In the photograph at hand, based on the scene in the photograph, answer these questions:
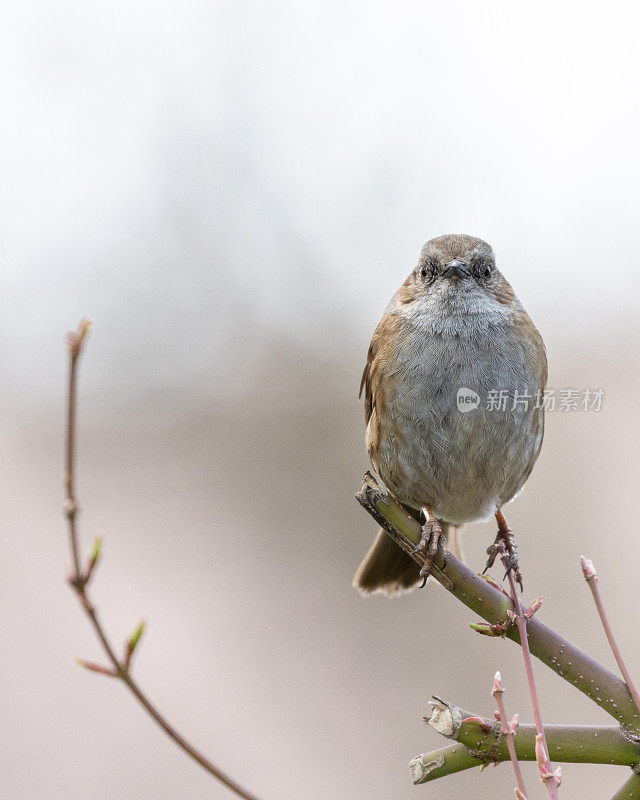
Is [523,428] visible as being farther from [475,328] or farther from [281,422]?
[281,422]

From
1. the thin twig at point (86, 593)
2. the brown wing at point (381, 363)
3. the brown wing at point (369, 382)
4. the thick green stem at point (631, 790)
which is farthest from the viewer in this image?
the brown wing at point (369, 382)

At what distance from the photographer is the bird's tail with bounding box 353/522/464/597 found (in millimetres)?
3486

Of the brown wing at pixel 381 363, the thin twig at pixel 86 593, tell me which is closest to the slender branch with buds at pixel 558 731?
the thin twig at pixel 86 593

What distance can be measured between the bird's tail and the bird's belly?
9.7 inches

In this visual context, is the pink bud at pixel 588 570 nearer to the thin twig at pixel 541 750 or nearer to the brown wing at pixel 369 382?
the thin twig at pixel 541 750

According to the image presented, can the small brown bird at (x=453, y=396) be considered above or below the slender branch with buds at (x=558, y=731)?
→ above

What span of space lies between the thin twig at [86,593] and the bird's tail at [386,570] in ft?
8.27

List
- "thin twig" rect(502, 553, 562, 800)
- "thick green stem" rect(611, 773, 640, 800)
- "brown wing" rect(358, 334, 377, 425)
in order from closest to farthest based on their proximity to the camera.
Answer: "thin twig" rect(502, 553, 562, 800) → "thick green stem" rect(611, 773, 640, 800) → "brown wing" rect(358, 334, 377, 425)

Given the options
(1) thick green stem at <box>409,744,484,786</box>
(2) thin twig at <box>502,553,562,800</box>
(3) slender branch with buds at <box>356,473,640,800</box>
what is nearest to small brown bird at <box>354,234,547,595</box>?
(3) slender branch with buds at <box>356,473,640,800</box>

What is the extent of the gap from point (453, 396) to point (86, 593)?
2.35m

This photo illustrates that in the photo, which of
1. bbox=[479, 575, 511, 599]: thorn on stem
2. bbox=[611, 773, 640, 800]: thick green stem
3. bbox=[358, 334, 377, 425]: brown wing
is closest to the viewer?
bbox=[611, 773, 640, 800]: thick green stem

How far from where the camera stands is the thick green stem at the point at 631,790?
1481mm

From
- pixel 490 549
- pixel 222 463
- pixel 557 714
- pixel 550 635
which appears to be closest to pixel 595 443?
pixel 557 714

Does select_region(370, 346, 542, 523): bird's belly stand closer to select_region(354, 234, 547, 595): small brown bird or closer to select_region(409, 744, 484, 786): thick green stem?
select_region(354, 234, 547, 595): small brown bird
